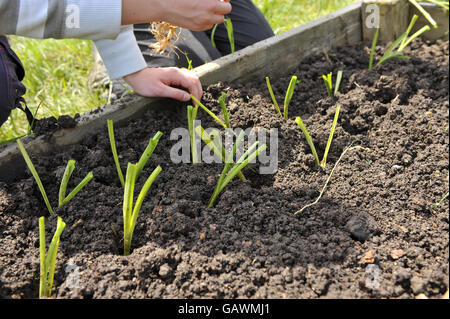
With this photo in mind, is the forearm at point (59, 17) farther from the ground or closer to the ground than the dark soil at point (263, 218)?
farther from the ground

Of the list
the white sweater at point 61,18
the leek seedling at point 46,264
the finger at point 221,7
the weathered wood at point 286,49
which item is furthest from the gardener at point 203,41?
the leek seedling at point 46,264

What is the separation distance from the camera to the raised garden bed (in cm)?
113

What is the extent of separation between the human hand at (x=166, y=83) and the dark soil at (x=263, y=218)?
0.26ft

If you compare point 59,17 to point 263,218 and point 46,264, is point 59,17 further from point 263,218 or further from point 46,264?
point 263,218

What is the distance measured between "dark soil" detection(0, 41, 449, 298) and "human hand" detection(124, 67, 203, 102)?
0.26 feet

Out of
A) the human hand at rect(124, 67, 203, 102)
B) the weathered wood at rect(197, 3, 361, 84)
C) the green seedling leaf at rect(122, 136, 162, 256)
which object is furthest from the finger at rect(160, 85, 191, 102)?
the green seedling leaf at rect(122, 136, 162, 256)

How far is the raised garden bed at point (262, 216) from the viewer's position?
1.13 m

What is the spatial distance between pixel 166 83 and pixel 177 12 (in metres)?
0.46

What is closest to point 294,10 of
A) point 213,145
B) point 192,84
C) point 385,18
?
point 385,18

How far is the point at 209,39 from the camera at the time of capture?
2.49 meters

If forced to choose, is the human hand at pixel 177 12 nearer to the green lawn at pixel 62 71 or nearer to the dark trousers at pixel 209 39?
the dark trousers at pixel 209 39

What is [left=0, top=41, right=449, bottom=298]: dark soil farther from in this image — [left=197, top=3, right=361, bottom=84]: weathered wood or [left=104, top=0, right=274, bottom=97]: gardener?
[left=104, top=0, right=274, bottom=97]: gardener
